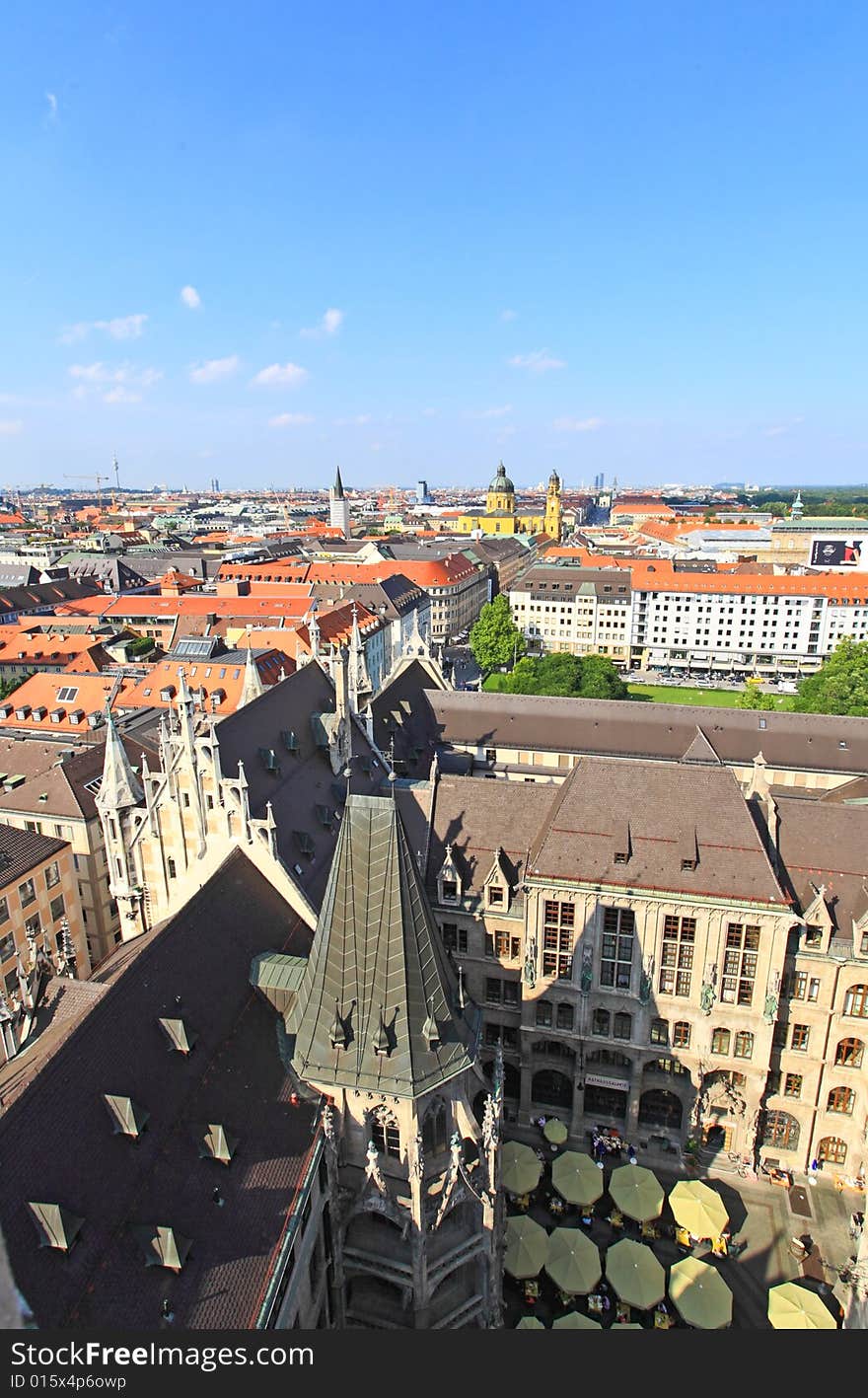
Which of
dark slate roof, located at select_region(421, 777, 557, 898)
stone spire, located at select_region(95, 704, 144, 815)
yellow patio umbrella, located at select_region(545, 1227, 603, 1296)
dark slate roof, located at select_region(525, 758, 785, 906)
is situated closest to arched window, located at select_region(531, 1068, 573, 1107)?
yellow patio umbrella, located at select_region(545, 1227, 603, 1296)

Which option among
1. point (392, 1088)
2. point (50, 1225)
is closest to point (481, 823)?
point (392, 1088)

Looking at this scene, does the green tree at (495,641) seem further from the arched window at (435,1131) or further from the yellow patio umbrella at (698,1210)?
the arched window at (435,1131)

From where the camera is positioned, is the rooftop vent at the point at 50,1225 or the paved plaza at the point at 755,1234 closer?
the rooftop vent at the point at 50,1225

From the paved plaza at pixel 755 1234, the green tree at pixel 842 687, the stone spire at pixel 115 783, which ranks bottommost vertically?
the paved plaza at pixel 755 1234

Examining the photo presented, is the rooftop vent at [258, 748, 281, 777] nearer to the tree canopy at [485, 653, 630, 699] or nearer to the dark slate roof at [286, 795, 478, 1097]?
the dark slate roof at [286, 795, 478, 1097]

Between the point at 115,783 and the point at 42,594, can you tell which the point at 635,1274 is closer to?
the point at 115,783

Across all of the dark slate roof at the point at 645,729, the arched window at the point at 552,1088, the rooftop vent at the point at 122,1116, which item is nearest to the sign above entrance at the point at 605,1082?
the arched window at the point at 552,1088

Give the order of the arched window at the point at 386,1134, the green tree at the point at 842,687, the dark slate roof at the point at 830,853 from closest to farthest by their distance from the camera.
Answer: the arched window at the point at 386,1134, the dark slate roof at the point at 830,853, the green tree at the point at 842,687

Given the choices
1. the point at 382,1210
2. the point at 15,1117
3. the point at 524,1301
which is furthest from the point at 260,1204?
the point at 524,1301
